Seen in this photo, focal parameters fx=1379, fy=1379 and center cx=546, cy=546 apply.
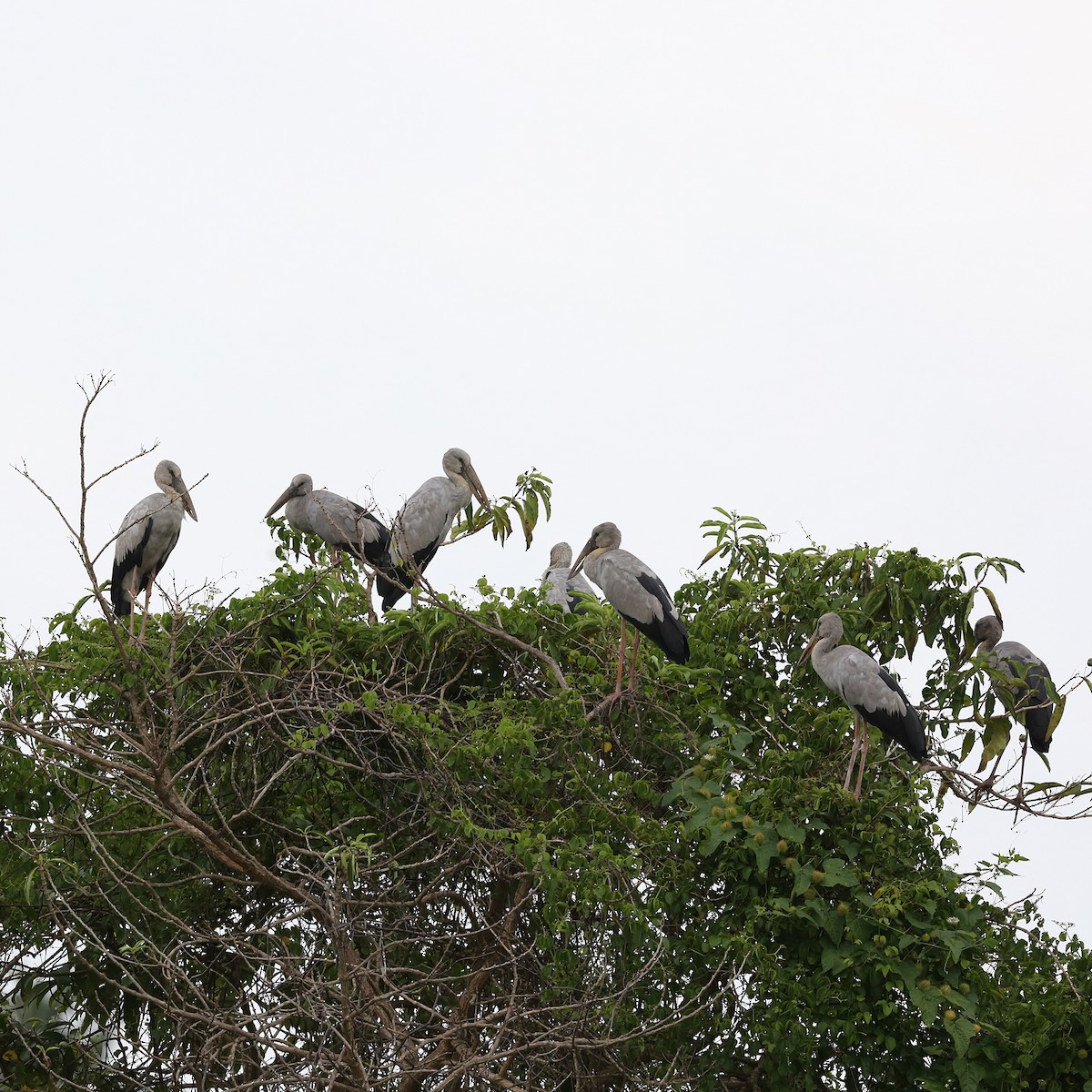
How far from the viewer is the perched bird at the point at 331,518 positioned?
9203mm

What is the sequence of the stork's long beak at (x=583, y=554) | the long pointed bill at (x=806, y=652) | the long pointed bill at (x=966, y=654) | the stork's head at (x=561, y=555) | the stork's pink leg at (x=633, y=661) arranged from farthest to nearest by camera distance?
the stork's head at (x=561, y=555), the stork's long beak at (x=583, y=554), the long pointed bill at (x=966, y=654), the long pointed bill at (x=806, y=652), the stork's pink leg at (x=633, y=661)

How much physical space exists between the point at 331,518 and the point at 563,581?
1892mm

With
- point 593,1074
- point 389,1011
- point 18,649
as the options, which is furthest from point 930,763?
point 18,649

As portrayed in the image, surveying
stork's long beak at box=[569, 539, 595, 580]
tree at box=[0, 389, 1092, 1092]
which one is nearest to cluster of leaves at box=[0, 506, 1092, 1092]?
tree at box=[0, 389, 1092, 1092]

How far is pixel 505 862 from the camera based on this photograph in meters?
5.61

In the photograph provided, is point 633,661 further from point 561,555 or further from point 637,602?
point 561,555

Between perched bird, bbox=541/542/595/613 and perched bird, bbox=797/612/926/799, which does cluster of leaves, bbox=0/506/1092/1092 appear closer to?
perched bird, bbox=797/612/926/799

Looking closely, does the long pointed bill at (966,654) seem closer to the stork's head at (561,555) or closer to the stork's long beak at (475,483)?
the stork's long beak at (475,483)

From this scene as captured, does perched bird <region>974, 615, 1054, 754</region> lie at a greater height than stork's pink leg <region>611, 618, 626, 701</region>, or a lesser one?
greater

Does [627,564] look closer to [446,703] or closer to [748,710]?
[748,710]

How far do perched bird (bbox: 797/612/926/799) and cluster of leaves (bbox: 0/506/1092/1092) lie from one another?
12 cm

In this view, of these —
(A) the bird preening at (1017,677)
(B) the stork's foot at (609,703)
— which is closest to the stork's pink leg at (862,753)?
(A) the bird preening at (1017,677)

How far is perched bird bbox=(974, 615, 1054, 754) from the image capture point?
6.71 metres

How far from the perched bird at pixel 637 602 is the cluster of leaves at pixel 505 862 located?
0.11m
